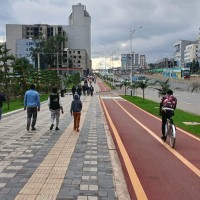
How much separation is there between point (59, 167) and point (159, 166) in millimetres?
2333

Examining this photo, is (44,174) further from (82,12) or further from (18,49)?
(82,12)

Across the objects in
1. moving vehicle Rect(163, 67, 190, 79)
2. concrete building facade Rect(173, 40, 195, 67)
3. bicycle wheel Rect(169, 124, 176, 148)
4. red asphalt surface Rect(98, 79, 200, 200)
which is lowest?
red asphalt surface Rect(98, 79, 200, 200)

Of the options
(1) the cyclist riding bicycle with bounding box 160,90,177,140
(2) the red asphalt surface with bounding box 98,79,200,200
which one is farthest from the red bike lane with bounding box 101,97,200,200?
(1) the cyclist riding bicycle with bounding box 160,90,177,140

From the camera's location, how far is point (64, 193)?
6.39 meters

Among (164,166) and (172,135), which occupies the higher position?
(172,135)

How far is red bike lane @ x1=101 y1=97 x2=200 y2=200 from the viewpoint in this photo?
6.97 m

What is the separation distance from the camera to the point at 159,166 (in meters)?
9.16

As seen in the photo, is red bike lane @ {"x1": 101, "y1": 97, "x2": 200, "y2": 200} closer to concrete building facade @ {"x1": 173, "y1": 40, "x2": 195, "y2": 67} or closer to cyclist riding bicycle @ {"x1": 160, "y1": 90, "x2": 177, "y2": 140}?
cyclist riding bicycle @ {"x1": 160, "y1": 90, "x2": 177, "y2": 140}

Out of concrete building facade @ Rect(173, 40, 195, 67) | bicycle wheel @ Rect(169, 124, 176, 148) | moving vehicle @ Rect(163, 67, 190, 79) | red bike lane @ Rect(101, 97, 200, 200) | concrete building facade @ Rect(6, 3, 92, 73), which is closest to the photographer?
red bike lane @ Rect(101, 97, 200, 200)

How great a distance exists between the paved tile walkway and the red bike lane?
35 centimetres

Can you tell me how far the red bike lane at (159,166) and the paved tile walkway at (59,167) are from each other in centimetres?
35

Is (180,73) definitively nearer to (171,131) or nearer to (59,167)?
(171,131)

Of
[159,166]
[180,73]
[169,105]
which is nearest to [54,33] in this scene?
[180,73]

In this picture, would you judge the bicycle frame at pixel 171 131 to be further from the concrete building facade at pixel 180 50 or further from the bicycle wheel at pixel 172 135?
the concrete building facade at pixel 180 50
